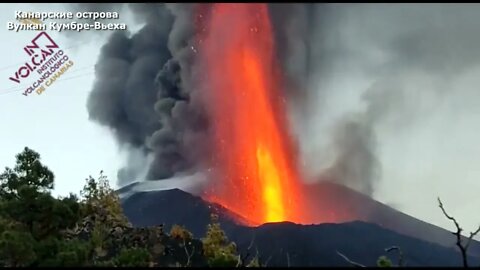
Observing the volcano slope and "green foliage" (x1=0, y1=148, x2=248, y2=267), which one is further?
the volcano slope

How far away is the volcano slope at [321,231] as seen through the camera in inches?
3056

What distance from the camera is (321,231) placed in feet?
291

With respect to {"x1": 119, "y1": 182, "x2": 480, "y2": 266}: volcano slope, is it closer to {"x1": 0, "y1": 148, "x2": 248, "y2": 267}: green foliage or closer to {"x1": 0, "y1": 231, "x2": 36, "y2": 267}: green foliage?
{"x1": 0, "y1": 148, "x2": 248, "y2": 267}: green foliage

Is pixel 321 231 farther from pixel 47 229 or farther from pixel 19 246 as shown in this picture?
pixel 19 246

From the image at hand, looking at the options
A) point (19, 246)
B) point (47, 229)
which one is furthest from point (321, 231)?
point (19, 246)

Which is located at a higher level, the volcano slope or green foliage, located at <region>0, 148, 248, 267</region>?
the volcano slope

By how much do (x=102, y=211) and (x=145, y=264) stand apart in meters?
24.8

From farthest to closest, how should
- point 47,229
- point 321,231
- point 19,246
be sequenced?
point 321,231 → point 47,229 → point 19,246

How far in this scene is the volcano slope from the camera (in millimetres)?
77625

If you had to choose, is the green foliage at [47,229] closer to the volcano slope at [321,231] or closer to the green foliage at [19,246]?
the green foliage at [19,246]

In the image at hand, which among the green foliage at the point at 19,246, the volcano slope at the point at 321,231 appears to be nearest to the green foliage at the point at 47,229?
the green foliage at the point at 19,246

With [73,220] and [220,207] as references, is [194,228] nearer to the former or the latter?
[220,207]

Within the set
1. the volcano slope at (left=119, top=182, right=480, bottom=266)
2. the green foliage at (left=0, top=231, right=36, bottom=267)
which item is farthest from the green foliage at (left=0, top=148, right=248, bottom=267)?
the volcano slope at (left=119, top=182, right=480, bottom=266)

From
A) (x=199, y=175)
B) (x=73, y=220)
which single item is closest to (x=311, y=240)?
(x=199, y=175)
